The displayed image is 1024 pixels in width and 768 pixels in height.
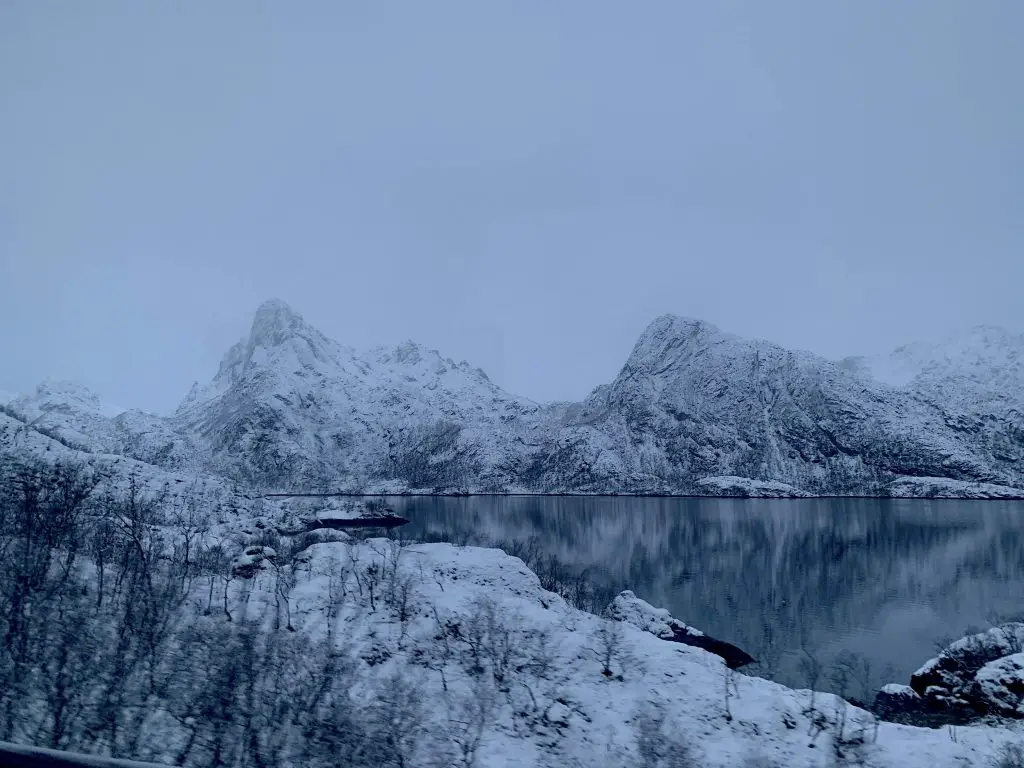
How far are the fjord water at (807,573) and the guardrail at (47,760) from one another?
1369 inches

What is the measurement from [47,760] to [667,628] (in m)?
Answer: 39.5

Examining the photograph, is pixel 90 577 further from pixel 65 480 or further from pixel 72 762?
pixel 72 762

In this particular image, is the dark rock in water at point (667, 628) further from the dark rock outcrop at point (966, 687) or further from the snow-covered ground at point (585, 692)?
the snow-covered ground at point (585, 692)

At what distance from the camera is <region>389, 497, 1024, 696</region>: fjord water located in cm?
4253

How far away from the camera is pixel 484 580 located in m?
37.1

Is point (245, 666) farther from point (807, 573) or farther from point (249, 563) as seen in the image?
point (807, 573)

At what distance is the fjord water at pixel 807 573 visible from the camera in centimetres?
4253

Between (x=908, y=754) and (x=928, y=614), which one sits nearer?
(x=908, y=754)

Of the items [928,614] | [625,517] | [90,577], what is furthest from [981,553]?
[90,577]

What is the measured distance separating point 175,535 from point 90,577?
→ 1445 centimetres

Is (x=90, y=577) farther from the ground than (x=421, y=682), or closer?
farther from the ground

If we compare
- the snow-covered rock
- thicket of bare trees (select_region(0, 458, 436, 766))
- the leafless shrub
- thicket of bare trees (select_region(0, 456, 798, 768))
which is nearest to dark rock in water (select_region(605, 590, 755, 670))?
the leafless shrub

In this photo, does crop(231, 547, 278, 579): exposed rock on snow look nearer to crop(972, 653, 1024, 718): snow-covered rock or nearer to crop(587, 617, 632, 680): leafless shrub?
crop(587, 617, 632, 680): leafless shrub

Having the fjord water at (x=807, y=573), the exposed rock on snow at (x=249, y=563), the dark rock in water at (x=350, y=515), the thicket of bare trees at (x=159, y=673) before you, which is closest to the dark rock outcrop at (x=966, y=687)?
the fjord water at (x=807, y=573)
